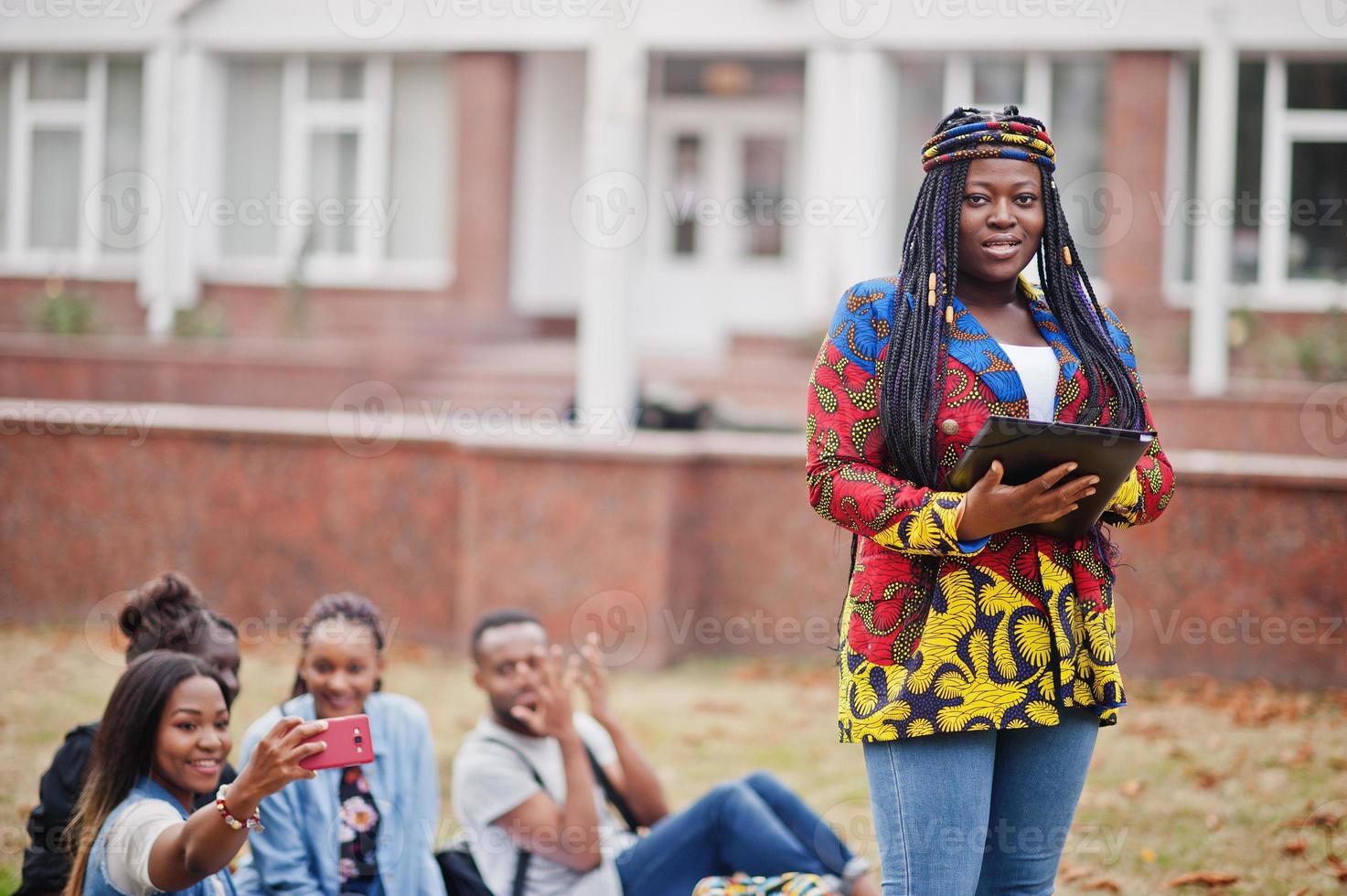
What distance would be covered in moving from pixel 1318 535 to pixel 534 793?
4.90 m

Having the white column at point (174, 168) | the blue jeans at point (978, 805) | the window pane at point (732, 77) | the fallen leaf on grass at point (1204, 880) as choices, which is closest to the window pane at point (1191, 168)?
the window pane at point (732, 77)

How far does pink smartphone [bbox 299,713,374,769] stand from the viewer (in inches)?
121

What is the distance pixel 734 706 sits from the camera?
24.7 ft

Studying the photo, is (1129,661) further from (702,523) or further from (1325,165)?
(1325,165)

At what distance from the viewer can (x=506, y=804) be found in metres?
4.44

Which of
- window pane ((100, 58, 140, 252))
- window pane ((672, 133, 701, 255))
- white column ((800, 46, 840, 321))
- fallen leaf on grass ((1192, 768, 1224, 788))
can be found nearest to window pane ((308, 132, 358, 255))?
window pane ((100, 58, 140, 252))

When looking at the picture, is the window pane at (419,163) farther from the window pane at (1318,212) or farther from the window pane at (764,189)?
the window pane at (1318,212)

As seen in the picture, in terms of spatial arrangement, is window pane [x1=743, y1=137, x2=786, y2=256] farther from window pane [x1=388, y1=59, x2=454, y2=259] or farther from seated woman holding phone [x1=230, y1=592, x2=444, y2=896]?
seated woman holding phone [x1=230, y1=592, x2=444, y2=896]

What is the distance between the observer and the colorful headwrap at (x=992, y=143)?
112 inches

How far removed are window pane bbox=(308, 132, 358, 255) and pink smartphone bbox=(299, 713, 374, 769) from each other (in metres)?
14.1

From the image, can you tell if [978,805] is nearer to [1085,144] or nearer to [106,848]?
[106,848]

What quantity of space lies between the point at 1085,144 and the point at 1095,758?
9708 mm

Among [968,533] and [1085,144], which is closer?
[968,533]

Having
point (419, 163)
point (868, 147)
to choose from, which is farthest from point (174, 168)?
point (868, 147)
